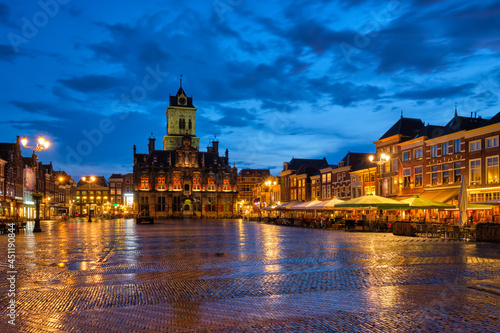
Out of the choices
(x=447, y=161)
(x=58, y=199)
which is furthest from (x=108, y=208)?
(x=447, y=161)

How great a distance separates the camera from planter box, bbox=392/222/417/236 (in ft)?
95.4

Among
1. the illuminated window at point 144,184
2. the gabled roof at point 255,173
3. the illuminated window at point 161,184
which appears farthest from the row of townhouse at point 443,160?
the gabled roof at point 255,173

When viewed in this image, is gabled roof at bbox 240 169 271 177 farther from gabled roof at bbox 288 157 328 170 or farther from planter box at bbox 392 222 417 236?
planter box at bbox 392 222 417 236

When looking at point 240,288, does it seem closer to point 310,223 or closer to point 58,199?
point 310,223

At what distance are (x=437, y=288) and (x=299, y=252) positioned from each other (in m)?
8.37

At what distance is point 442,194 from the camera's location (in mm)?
41844

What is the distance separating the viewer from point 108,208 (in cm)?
13338

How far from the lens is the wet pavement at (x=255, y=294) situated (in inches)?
283

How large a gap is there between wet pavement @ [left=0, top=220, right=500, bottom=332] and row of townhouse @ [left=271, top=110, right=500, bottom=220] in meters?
17.3

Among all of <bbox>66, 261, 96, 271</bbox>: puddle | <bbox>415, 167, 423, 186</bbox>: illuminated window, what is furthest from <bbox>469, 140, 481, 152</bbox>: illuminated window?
<bbox>66, 261, 96, 271</bbox>: puddle

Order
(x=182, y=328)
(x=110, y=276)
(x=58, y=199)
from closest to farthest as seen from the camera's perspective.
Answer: (x=182, y=328)
(x=110, y=276)
(x=58, y=199)

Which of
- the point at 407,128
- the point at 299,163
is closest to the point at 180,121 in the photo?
the point at 299,163

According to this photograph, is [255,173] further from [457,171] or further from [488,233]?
[488,233]

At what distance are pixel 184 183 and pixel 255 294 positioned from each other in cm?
10603
